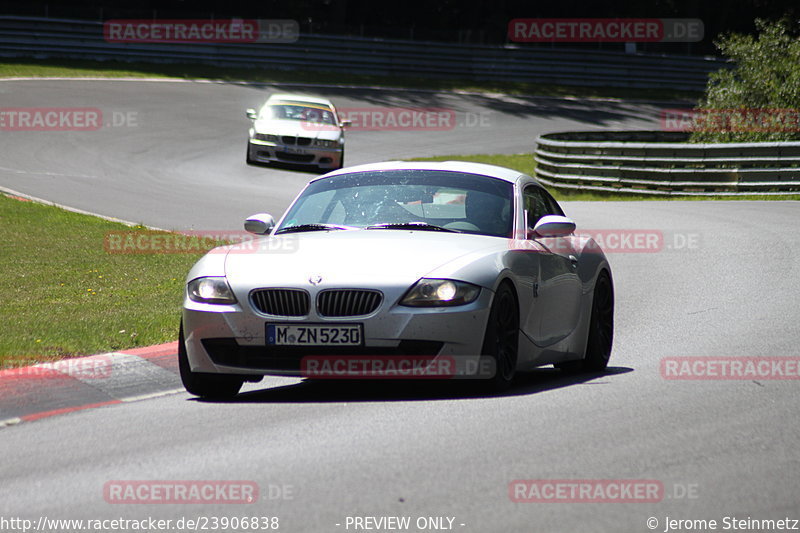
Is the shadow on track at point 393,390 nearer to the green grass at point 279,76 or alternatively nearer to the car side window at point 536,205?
the car side window at point 536,205

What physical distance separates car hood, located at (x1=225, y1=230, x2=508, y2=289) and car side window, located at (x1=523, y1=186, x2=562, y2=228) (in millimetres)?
712

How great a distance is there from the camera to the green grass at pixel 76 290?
908 centimetres

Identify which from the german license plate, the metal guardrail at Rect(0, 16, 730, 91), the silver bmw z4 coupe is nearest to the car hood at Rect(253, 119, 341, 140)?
the silver bmw z4 coupe

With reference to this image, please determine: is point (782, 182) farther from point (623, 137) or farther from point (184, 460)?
point (184, 460)

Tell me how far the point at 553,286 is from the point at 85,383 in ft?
9.92

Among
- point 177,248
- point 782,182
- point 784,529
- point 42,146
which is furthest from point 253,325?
point 42,146

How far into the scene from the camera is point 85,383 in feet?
25.8

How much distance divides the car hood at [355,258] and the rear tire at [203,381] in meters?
0.61

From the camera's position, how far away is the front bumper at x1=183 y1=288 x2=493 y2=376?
6.87m

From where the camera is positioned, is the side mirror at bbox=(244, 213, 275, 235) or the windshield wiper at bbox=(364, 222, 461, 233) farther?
the side mirror at bbox=(244, 213, 275, 235)

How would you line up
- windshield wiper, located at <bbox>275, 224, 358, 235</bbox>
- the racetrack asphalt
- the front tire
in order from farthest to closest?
windshield wiper, located at <bbox>275, 224, 358, 235</bbox>, the front tire, the racetrack asphalt

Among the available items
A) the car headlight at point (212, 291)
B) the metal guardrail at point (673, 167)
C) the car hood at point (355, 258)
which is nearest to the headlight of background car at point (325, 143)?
the metal guardrail at point (673, 167)

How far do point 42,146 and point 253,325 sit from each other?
82.0ft

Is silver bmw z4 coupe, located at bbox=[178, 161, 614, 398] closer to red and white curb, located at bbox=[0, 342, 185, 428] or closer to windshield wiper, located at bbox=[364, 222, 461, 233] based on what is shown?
windshield wiper, located at bbox=[364, 222, 461, 233]
